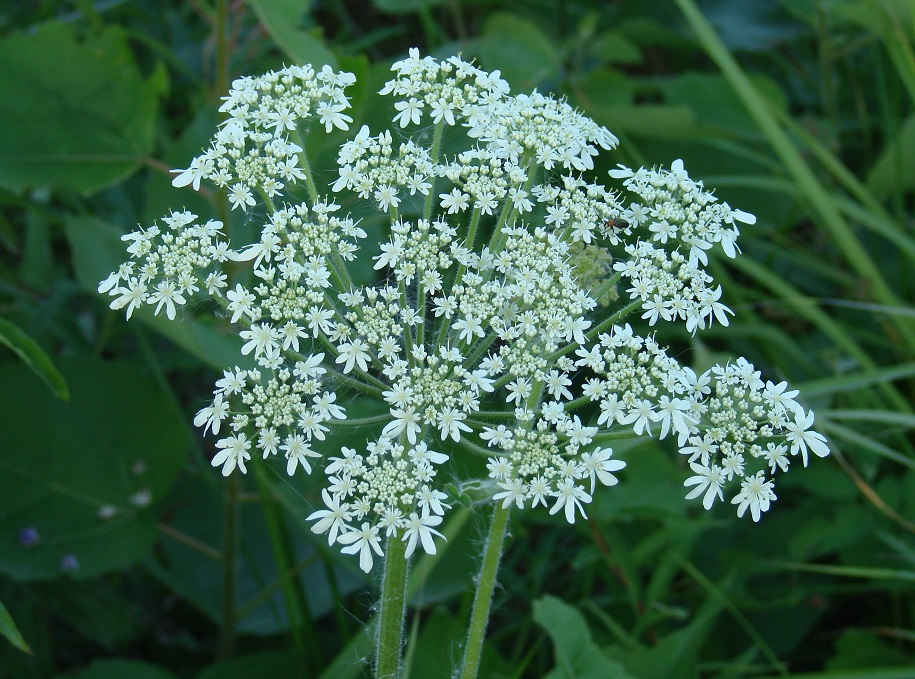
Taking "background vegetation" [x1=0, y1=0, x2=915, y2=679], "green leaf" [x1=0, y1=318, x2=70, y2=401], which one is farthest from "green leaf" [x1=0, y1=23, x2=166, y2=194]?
"green leaf" [x1=0, y1=318, x2=70, y2=401]

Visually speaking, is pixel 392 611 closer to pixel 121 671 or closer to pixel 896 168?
pixel 121 671

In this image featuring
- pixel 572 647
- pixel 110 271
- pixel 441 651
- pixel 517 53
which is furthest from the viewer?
pixel 517 53

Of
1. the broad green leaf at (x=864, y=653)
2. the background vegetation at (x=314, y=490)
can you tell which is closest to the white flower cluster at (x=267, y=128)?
the background vegetation at (x=314, y=490)

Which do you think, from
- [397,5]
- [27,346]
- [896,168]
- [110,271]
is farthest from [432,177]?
[896,168]

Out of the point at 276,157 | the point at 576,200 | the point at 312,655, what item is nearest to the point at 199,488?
the point at 312,655

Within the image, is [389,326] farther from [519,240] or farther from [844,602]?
[844,602]

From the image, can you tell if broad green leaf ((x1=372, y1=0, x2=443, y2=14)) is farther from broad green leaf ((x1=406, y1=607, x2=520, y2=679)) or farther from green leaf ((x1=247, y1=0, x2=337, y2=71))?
broad green leaf ((x1=406, y1=607, x2=520, y2=679))
